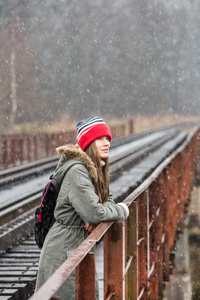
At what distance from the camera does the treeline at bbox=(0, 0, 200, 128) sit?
118 feet

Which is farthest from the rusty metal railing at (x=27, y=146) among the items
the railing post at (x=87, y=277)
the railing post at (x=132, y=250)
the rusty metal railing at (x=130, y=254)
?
the railing post at (x=87, y=277)

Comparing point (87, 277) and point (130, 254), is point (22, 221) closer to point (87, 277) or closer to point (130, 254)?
point (130, 254)

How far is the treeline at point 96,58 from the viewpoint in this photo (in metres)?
35.9

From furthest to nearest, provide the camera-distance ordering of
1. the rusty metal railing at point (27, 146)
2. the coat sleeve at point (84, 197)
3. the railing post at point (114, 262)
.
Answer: the rusty metal railing at point (27, 146) → the railing post at point (114, 262) → the coat sleeve at point (84, 197)

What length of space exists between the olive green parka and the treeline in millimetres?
29656

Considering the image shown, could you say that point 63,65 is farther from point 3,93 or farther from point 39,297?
point 39,297

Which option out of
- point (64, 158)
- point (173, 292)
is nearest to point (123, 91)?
point (173, 292)

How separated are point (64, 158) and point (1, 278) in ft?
7.72

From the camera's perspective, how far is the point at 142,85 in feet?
197

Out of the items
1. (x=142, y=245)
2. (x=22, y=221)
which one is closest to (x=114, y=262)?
(x=142, y=245)

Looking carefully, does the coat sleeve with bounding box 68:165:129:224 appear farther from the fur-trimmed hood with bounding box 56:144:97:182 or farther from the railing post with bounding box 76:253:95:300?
the railing post with bounding box 76:253:95:300

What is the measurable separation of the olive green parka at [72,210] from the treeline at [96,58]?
97.3 feet

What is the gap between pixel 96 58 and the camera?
59.0 meters

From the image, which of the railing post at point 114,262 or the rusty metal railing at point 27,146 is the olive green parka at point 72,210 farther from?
the rusty metal railing at point 27,146
